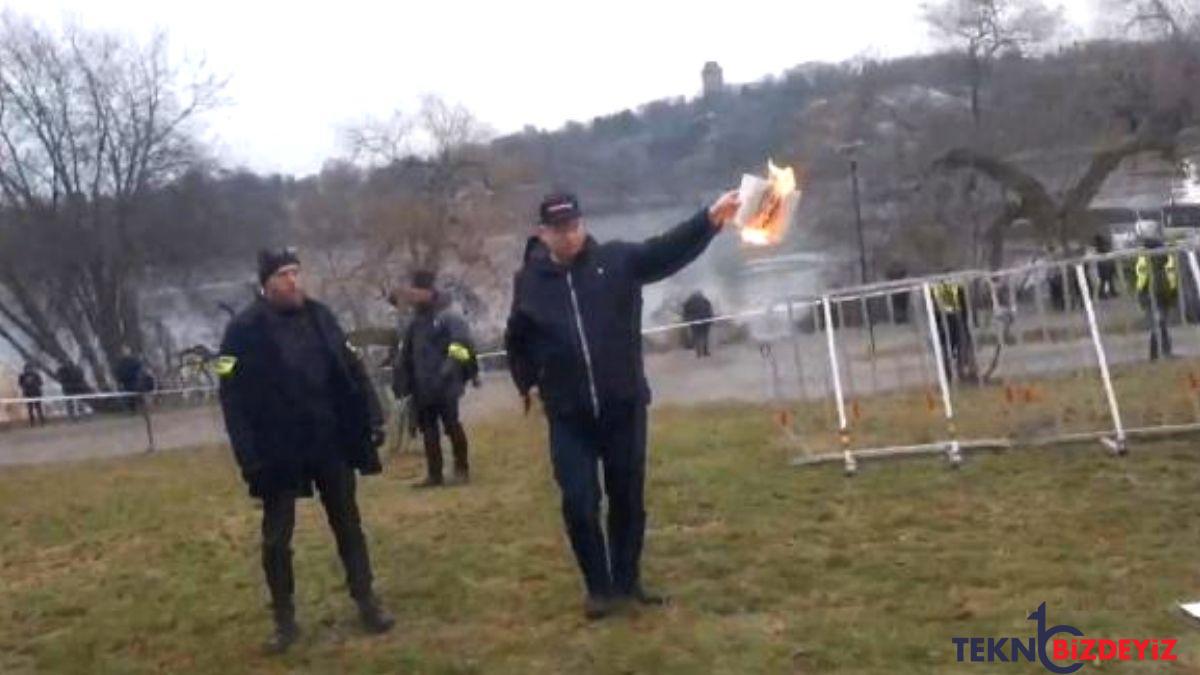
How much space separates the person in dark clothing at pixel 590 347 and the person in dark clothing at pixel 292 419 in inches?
30.9

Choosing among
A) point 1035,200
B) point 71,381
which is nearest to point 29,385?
point 71,381

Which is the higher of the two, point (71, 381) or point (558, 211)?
point (558, 211)

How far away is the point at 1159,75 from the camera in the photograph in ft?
198

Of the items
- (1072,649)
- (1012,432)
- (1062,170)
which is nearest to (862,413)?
(1012,432)

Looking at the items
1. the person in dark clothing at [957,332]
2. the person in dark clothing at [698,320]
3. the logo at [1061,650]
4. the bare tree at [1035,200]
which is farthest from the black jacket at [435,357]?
the person in dark clothing at [698,320]

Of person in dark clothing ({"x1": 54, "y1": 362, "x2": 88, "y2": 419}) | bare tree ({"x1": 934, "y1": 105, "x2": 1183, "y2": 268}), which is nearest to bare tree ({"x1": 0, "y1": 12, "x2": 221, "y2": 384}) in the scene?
person in dark clothing ({"x1": 54, "y1": 362, "x2": 88, "y2": 419})

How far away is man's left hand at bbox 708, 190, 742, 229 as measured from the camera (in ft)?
23.0

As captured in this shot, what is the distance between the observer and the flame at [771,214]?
283 inches

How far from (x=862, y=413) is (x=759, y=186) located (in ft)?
26.0

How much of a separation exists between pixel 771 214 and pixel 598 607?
186 cm

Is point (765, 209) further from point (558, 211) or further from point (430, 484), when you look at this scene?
point (430, 484)

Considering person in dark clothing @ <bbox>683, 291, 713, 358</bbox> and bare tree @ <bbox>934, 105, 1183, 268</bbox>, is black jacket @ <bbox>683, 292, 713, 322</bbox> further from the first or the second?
bare tree @ <bbox>934, 105, 1183, 268</bbox>

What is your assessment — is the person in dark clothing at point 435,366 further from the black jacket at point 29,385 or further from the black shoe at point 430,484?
the black jacket at point 29,385

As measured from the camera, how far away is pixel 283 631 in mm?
7355
